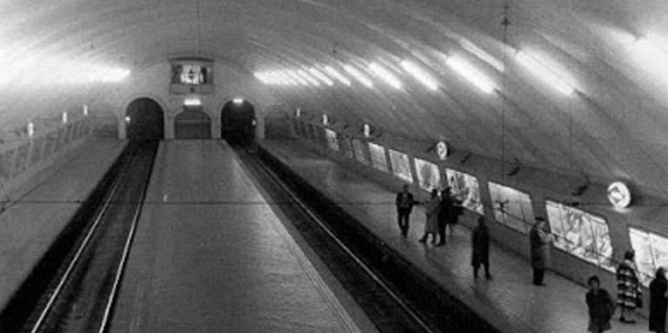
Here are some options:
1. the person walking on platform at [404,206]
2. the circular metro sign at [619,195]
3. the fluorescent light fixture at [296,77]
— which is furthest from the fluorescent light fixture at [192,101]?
the circular metro sign at [619,195]

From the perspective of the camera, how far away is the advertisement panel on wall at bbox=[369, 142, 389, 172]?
29.9 m

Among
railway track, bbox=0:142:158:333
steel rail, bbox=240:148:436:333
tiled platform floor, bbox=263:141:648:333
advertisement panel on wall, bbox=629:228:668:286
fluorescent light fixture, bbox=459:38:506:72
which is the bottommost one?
railway track, bbox=0:142:158:333

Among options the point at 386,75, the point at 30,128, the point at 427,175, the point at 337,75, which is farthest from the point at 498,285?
the point at 30,128

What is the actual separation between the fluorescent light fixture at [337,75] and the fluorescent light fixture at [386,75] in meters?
4.37

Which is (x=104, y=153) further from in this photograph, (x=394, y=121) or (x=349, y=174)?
(x=394, y=121)

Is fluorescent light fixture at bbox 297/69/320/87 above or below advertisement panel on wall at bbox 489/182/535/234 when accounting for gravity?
above

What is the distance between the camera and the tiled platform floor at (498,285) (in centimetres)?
1257

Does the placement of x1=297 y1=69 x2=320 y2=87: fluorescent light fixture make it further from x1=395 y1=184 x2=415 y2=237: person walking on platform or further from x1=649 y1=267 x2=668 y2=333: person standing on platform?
x1=649 y1=267 x2=668 y2=333: person standing on platform

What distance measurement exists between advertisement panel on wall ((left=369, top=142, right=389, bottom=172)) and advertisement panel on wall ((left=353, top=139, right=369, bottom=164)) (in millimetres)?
1195

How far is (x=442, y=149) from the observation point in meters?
22.5

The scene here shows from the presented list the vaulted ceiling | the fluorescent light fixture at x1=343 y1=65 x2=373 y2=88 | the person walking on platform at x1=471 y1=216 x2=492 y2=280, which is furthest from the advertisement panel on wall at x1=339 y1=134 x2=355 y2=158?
the person walking on platform at x1=471 y1=216 x2=492 y2=280

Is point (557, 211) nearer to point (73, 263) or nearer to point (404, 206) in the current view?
point (404, 206)

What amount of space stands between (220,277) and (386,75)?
7.26 metres

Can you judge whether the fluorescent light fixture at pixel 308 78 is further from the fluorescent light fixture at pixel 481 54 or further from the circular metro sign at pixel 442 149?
the fluorescent light fixture at pixel 481 54
